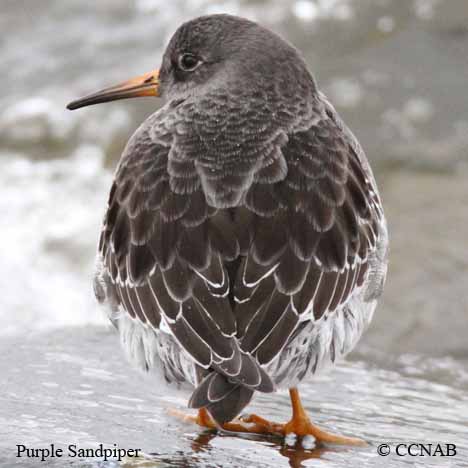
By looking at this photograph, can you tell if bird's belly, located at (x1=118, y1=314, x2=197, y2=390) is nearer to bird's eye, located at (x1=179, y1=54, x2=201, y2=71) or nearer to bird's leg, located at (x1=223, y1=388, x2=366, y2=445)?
bird's leg, located at (x1=223, y1=388, x2=366, y2=445)

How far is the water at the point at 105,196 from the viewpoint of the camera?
6.04 m

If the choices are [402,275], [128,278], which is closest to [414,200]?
[402,275]

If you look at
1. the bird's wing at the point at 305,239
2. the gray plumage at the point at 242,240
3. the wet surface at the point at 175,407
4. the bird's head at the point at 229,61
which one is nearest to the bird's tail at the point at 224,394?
the gray plumage at the point at 242,240

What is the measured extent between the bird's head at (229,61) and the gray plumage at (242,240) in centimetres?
2

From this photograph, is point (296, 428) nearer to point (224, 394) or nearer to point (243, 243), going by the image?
point (224, 394)

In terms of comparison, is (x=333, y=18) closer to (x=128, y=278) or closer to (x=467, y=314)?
(x=467, y=314)

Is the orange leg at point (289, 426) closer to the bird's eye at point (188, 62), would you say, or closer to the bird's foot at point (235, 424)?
the bird's foot at point (235, 424)

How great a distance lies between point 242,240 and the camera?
5559 mm

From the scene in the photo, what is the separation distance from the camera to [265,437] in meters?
6.01

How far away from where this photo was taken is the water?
6035 mm

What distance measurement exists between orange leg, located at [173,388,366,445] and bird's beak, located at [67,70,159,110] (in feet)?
→ 7.66

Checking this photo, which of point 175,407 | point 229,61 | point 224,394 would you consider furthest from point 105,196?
point 224,394

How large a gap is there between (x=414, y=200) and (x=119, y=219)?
5.67 metres

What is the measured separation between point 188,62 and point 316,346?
227 cm
